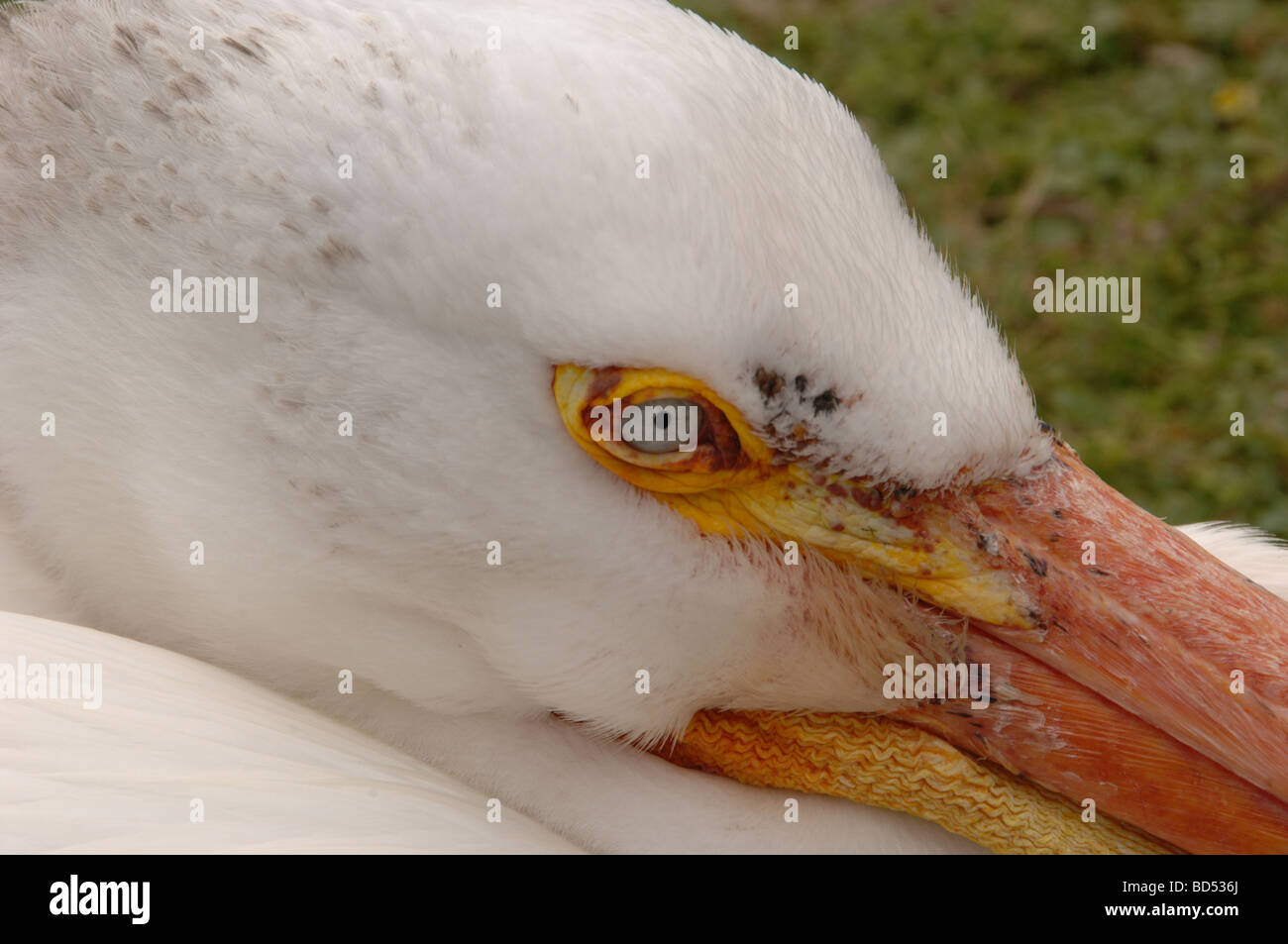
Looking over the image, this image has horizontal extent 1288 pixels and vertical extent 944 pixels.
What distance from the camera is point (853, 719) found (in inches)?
113

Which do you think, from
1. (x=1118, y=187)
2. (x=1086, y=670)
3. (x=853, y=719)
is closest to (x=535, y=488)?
(x=853, y=719)

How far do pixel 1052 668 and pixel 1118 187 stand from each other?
368cm

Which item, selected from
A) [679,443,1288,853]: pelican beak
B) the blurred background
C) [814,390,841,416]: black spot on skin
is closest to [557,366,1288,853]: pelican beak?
[679,443,1288,853]: pelican beak

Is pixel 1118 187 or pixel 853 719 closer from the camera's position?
pixel 853 719

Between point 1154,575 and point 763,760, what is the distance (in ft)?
2.42

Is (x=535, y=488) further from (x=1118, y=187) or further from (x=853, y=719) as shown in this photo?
(x=1118, y=187)

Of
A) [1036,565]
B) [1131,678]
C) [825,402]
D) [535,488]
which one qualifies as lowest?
[1131,678]

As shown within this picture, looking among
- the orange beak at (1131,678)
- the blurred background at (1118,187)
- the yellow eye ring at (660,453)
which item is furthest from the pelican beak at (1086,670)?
the blurred background at (1118,187)

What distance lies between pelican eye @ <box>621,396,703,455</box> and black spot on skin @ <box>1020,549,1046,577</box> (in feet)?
2.02

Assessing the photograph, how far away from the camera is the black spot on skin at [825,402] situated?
2578mm

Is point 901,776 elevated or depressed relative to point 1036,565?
depressed

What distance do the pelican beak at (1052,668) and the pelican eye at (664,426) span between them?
2.7 inches
